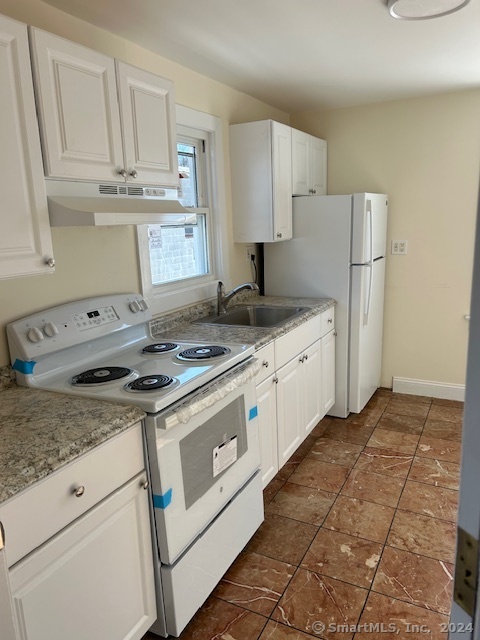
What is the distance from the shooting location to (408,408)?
146 inches

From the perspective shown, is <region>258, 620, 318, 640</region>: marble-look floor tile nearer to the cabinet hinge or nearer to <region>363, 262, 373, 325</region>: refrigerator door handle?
the cabinet hinge

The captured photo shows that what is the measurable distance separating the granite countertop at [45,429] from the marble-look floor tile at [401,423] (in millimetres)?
2403

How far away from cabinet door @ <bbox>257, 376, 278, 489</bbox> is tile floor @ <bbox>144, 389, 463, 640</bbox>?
0.63ft

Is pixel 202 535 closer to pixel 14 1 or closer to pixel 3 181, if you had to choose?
pixel 3 181

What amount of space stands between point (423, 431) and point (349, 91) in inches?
96.8

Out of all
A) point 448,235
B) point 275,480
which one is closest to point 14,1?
point 275,480

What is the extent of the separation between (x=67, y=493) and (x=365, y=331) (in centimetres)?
265

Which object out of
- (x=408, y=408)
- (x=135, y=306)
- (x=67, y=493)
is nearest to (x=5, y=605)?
(x=67, y=493)

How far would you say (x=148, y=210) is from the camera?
6.12ft

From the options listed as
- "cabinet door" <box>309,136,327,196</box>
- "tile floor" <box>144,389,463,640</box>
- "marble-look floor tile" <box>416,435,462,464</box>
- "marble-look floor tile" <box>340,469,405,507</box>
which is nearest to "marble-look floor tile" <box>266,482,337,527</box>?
"tile floor" <box>144,389,463,640</box>

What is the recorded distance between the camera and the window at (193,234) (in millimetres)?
2678

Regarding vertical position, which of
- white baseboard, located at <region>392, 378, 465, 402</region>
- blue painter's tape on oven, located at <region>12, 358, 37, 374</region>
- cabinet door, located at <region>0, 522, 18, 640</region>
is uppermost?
blue painter's tape on oven, located at <region>12, 358, 37, 374</region>

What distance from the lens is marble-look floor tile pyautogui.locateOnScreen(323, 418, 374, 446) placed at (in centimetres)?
324

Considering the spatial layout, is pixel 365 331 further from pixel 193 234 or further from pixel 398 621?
pixel 398 621
